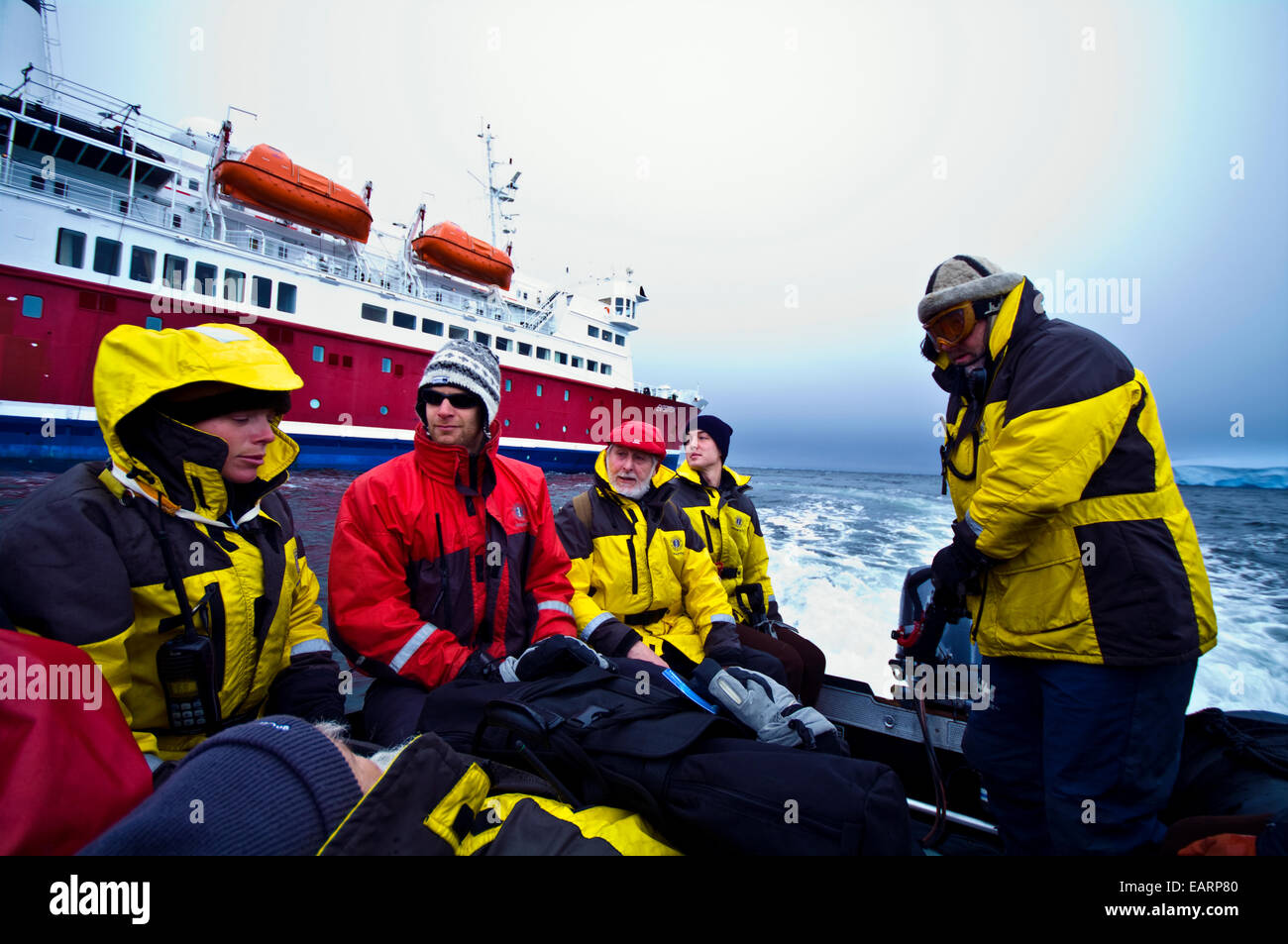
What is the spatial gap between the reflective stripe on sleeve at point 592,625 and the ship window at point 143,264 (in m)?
16.7

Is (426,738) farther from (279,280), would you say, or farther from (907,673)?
(279,280)

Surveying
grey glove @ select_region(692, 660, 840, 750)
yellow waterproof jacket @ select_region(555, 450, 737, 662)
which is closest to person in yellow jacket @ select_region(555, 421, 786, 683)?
yellow waterproof jacket @ select_region(555, 450, 737, 662)

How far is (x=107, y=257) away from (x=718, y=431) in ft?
53.8

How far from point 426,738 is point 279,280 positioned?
18061mm

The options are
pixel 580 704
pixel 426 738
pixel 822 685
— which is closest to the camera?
pixel 426 738

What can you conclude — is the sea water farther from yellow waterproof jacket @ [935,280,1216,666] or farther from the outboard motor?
yellow waterproof jacket @ [935,280,1216,666]

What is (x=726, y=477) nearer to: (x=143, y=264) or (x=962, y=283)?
(x=962, y=283)

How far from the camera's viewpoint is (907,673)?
3.12m

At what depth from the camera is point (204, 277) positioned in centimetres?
1367

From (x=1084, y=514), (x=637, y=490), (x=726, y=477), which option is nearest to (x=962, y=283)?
(x=1084, y=514)

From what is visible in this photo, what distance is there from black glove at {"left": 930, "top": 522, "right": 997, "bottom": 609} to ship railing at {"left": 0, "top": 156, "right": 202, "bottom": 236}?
18090 millimetres

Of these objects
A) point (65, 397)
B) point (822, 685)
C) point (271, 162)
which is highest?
point (271, 162)
